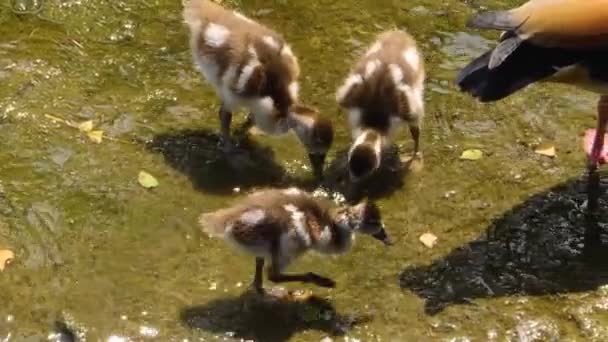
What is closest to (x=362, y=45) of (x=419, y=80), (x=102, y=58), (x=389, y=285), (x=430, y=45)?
(x=430, y=45)

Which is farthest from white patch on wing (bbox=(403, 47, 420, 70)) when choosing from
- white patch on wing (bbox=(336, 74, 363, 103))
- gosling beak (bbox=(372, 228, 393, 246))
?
gosling beak (bbox=(372, 228, 393, 246))

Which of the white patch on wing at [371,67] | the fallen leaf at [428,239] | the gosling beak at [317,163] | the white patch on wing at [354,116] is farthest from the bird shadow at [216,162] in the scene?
the fallen leaf at [428,239]

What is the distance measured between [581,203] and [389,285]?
880 mm

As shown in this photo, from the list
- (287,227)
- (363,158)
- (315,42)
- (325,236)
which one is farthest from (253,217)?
(315,42)

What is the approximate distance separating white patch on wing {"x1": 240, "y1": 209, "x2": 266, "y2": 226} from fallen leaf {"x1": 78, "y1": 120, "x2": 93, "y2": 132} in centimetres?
118

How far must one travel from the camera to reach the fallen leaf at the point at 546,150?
4.53m

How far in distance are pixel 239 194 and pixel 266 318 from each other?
2.44ft

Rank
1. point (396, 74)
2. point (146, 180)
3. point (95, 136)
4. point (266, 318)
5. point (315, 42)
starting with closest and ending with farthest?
point (266, 318) → point (146, 180) → point (396, 74) → point (95, 136) → point (315, 42)

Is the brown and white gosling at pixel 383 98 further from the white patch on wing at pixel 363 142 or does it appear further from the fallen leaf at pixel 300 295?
the fallen leaf at pixel 300 295

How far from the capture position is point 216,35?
179 inches

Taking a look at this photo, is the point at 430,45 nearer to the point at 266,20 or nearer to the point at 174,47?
the point at 266,20

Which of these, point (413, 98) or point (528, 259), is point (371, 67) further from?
point (528, 259)

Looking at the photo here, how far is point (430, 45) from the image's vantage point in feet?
17.2

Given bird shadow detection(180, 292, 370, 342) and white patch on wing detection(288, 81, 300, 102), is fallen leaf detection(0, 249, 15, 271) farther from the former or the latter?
white patch on wing detection(288, 81, 300, 102)
